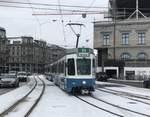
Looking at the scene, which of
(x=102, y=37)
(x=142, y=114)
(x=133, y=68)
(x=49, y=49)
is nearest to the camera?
(x=142, y=114)

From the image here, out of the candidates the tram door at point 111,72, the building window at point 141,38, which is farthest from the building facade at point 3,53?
the building window at point 141,38

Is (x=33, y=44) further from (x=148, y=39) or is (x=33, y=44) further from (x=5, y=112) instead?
(x=5, y=112)

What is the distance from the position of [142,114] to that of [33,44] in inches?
5266

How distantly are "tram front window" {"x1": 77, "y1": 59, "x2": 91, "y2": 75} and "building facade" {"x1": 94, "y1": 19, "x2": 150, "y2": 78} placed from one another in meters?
59.1

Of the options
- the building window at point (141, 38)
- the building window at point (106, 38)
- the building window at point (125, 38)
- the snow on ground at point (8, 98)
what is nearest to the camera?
the snow on ground at point (8, 98)

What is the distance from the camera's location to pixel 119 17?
104688mm

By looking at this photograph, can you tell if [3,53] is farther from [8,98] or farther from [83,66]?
[8,98]

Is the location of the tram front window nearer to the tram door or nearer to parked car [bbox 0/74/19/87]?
parked car [bbox 0/74/19/87]

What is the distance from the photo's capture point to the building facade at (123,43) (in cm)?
9262

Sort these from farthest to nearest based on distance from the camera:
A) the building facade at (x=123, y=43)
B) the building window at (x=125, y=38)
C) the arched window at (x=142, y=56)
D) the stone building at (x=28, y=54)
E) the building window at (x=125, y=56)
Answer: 1. the stone building at (x=28, y=54)
2. the building window at (x=125, y=38)
3. the building window at (x=125, y=56)
4. the arched window at (x=142, y=56)
5. the building facade at (x=123, y=43)

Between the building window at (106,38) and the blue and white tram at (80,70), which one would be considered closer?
the blue and white tram at (80,70)

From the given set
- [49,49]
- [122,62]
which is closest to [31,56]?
[49,49]

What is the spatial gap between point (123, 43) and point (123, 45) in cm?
51

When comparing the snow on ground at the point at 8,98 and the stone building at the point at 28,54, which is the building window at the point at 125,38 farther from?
the snow on ground at the point at 8,98
